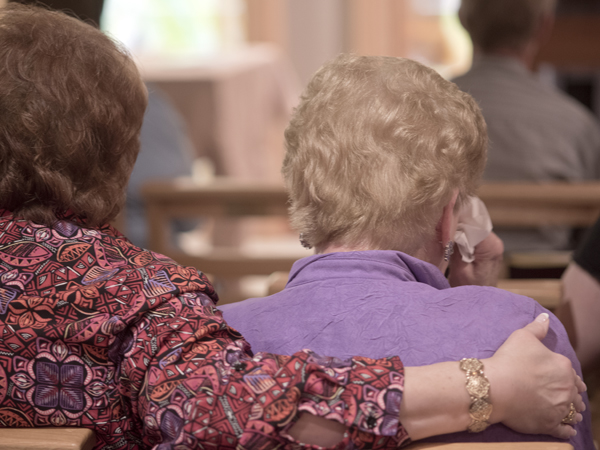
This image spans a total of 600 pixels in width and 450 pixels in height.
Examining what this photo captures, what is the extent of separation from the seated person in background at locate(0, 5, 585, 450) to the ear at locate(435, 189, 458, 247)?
22 centimetres

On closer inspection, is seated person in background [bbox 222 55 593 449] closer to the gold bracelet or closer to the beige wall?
the gold bracelet

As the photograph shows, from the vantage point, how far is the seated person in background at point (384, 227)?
944mm

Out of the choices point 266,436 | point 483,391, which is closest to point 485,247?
point 483,391

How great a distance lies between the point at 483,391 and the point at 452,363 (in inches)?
2.0

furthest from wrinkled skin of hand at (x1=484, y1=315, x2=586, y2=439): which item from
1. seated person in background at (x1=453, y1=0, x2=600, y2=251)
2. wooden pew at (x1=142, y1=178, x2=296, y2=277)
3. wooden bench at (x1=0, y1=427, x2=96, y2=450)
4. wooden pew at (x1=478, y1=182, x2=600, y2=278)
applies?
seated person in background at (x1=453, y1=0, x2=600, y2=251)

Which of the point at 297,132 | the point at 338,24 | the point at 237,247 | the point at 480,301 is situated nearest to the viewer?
the point at 480,301

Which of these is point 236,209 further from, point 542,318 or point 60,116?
point 542,318

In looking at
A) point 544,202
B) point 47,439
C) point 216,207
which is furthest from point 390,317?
point 216,207

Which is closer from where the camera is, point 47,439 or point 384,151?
point 47,439

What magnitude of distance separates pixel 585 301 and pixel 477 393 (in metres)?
0.79

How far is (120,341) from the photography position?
96 centimetres

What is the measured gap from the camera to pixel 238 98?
4.30m

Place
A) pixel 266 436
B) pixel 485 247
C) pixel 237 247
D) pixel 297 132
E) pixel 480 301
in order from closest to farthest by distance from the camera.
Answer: pixel 266 436, pixel 480 301, pixel 297 132, pixel 485 247, pixel 237 247

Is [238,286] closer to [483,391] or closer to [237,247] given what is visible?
[237,247]
